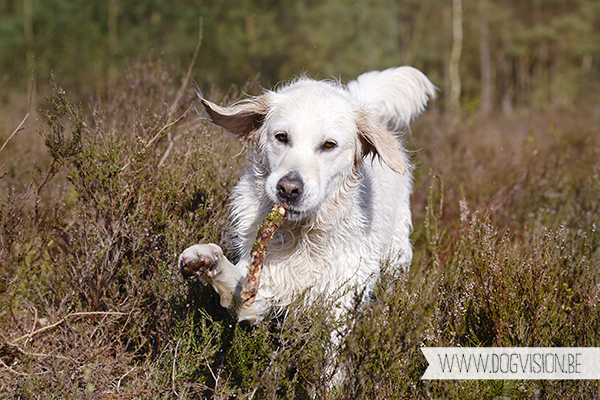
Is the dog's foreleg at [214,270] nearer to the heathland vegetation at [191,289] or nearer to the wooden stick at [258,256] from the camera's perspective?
the wooden stick at [258,256]

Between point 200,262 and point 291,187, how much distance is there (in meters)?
0.61

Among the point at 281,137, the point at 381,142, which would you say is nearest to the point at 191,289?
the point at 281,137

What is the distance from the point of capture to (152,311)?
2.98 meters

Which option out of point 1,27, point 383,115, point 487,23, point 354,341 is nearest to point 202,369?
point 354,341

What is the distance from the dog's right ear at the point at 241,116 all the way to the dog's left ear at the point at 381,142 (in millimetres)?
652

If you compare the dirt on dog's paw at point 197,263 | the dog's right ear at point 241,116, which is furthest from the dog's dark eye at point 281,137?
the dirt on dog's paw at point 197,263

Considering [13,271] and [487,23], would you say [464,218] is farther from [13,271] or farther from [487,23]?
[487,23]

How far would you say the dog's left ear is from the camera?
9.55 feet

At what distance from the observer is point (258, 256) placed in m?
2.38

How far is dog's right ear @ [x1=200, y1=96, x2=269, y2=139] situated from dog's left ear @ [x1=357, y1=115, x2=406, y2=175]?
65 centimetres

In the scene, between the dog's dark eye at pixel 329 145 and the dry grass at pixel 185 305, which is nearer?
the dry grass at pixel 185 305

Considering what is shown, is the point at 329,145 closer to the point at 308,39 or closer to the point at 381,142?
the point at 381,142

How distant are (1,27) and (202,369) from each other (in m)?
14.1

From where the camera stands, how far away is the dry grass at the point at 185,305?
7.49ft
